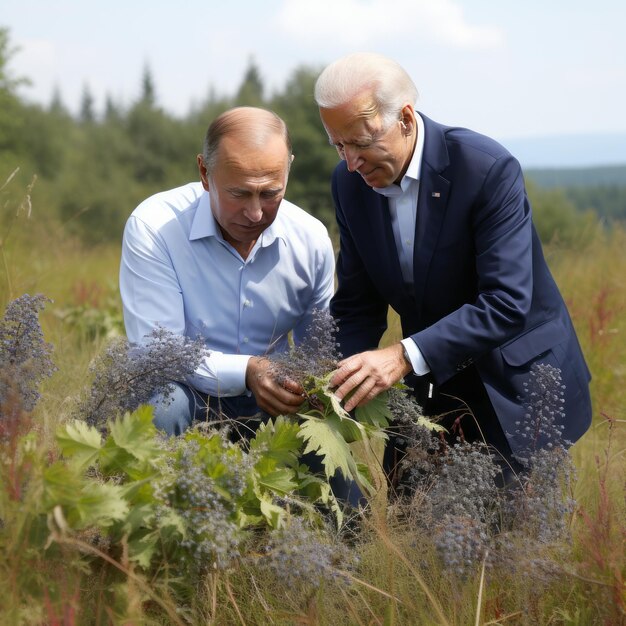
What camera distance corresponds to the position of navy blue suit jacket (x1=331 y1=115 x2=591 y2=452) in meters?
3.39

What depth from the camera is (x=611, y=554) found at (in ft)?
8.39

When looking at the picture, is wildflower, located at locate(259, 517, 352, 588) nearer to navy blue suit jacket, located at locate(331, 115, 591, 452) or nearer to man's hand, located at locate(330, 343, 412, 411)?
man's hand, located at locate(330, 343, 412, 411)

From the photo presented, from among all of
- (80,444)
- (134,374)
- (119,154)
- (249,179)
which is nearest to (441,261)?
(249,179)

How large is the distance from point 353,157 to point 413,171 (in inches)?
11.2

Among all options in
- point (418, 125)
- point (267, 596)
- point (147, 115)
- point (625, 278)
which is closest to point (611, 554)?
point (267, 596)

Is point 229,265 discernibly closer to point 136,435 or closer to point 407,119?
point 407,119

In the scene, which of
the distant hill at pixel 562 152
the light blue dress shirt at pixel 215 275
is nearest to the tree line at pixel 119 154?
the distant hill at pixel 562 152

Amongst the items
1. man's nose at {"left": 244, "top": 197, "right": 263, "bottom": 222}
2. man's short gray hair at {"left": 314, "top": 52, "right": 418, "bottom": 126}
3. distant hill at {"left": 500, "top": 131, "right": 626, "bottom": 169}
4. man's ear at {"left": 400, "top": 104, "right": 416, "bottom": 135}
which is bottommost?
distant hill at {"left": 500, "top": 131, "right": 626, "bottom": 169}

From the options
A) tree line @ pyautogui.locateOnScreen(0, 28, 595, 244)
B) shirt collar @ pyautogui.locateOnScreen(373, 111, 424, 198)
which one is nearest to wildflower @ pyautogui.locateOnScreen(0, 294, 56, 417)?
shirt collar @ pyautogui.locateOnScreen(373, 111, 424, 198)

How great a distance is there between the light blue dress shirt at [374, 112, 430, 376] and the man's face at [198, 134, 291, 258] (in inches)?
16.0

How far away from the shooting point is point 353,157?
11.2ft

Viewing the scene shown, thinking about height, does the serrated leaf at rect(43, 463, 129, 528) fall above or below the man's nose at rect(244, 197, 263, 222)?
below

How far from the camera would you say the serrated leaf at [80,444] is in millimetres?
2561

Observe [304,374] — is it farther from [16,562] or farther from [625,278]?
[625,278]
